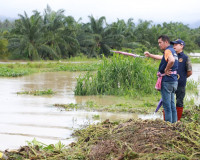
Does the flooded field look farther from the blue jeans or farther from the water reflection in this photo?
the blue jeans

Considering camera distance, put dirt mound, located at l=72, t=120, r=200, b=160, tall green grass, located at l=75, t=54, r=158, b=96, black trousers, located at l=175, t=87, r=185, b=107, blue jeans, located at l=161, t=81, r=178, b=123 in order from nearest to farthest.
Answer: dirt mound, located at l=72, t=120, r=200, b=160
blue jeans, located at l=161, t=81, r=178, b=123
black trousers, located at l=175, t=87, r=185, b=107
tall green grass, located at l=75, t=54, r=158, b=96

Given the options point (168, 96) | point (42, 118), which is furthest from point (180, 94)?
point (42, 118)

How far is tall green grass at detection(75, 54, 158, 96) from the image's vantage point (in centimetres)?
1030

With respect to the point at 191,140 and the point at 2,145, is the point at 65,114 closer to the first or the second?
the point at 2,145

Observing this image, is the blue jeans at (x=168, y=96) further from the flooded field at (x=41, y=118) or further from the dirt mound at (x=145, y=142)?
the flooded field at (x=41, y=118)

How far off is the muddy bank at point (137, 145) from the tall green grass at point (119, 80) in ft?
18.4

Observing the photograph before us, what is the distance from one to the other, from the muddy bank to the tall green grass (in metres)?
5.61

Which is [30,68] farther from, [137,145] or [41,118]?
[137,145]

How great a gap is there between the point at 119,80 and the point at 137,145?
6579mm

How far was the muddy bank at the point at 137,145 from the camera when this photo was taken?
12.0 ft

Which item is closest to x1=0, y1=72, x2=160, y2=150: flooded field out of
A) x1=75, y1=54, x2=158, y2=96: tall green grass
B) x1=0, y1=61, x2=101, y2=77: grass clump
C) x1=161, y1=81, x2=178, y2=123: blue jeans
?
x1=75, y1=54, x2=158, y2=96: tall green grass

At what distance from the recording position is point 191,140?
3.89 m

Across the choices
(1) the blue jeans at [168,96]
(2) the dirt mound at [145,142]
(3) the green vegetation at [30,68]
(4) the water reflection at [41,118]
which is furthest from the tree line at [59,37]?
(2) the dirt mound at [145,142]

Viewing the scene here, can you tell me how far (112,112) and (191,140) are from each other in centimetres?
396
